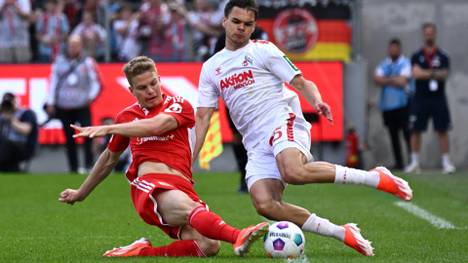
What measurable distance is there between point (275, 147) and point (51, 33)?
14464 mm

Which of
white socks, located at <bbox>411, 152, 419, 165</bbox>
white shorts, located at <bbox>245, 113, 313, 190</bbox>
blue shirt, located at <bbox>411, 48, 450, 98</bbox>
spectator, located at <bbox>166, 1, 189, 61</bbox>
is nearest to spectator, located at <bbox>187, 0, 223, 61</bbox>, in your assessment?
spectator, located at <bbox>166, 1, 189, 61</bbox>

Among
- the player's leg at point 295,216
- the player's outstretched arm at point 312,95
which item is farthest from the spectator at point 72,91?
the player's outstretched arm at point 312,95

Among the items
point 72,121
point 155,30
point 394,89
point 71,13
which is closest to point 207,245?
point 72,121

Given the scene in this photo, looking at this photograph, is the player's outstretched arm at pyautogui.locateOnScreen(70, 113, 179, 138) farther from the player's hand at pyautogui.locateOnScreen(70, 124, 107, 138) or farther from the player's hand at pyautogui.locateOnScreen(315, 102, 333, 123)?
the player's hand at pyautogui.locateOnScreen(315, 102, 333, 123)

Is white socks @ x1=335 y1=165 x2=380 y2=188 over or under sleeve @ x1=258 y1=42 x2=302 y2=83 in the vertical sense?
under

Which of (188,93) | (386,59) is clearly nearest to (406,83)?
(386,59)

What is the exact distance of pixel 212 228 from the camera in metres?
8.63

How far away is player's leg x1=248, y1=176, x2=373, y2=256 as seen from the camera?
29.8 ft

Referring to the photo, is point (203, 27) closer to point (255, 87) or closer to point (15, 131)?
point (15, 131)

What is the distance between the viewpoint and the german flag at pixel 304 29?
2358 cm

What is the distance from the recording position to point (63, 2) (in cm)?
2391

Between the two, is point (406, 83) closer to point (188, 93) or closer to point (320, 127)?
point (320, 127)

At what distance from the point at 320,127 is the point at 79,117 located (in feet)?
15.7

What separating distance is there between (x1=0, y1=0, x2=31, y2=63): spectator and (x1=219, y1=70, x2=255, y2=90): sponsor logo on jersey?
540 inches
